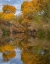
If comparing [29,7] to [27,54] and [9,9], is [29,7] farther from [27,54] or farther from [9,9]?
[27,54]

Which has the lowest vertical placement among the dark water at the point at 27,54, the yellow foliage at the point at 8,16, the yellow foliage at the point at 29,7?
the dark water at the point at 27,54

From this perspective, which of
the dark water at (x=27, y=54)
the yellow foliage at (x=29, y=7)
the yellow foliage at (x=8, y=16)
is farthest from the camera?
the yellow foliage at (x=8, y=16)

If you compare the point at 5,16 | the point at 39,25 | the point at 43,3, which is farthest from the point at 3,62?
the point at 5,16

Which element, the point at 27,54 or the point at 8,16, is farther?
the point at 8,16

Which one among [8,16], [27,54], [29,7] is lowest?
[27,54]

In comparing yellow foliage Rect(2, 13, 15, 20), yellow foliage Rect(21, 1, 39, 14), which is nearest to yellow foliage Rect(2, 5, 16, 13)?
yellow foliage Rect(2, 13, 15, 20)

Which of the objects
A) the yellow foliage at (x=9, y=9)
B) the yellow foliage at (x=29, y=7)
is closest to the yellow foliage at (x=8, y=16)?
the yellow foliage at (x=9, y=9)

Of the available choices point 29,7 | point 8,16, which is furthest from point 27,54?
point 8,16

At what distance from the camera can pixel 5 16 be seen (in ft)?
213

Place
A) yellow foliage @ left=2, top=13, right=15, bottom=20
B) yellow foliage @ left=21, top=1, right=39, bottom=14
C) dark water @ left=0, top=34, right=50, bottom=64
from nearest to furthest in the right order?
dark water @ left=0, top=34, right=50, bottom=64 → yellow foliage @ left=21, top=1, right=39, bottom=14 → yellow foliage @ left=2, top=13, right=15, bottom=20

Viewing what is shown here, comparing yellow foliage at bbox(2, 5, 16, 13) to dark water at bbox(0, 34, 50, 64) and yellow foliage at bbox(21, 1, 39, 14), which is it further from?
dark water at bbox(0, 34, 50, 64)

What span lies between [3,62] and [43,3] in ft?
98.0

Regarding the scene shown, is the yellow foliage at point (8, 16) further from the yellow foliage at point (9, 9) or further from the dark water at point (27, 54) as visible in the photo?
the dark water at point (27, 54)

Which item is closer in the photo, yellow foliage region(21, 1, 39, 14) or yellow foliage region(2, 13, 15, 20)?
yellow foliage region(21, 1, 39, 14)
